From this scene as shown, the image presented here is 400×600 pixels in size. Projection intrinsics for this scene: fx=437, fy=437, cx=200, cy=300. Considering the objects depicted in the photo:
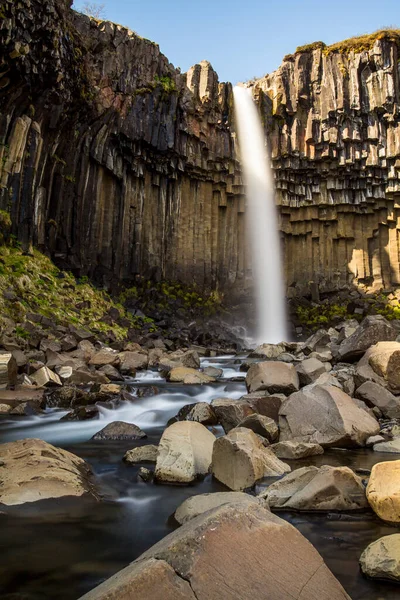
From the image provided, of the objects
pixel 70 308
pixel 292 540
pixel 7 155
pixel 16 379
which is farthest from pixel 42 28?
pixel 292 540

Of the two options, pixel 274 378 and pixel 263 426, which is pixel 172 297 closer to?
pixel 274 378

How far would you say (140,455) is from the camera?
5.30m

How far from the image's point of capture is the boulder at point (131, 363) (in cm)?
Answer: 1210

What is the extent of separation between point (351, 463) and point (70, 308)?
12.8m

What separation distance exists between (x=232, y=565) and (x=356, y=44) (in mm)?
31895

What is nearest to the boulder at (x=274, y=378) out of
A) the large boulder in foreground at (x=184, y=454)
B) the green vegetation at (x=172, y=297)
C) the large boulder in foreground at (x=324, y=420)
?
the large boulder in foreground at (x=324, y=420)

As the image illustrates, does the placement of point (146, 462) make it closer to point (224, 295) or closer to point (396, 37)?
point (224, 295)

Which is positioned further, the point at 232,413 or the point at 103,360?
the point at 103,360

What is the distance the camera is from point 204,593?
1.95 m

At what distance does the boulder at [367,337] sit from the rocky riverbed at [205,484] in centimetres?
132

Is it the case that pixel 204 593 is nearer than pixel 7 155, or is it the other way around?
pixel 204 593

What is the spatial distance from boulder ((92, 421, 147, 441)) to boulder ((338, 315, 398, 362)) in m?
5.84

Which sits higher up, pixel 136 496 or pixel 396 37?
pixel 396 37

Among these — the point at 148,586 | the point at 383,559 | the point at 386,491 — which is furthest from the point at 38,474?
the point at 386,491
